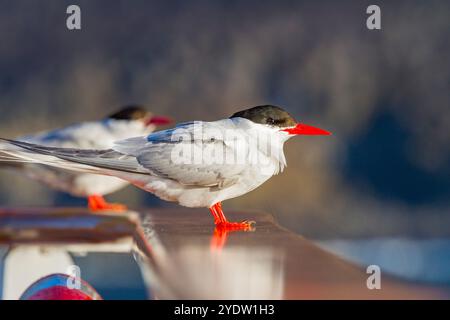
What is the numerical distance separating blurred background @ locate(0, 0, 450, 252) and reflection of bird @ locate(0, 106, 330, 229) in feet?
8.70

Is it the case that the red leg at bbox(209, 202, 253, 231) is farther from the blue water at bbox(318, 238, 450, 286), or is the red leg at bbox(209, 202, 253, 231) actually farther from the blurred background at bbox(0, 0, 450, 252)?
the blurred background at bbox(0, 0, 450, 252)

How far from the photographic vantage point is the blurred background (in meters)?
4.70

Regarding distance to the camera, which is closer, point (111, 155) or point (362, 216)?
point (111, 155)

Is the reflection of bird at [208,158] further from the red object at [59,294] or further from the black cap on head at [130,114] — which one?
the black cap on head at [130,114]

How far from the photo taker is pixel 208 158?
1870mm

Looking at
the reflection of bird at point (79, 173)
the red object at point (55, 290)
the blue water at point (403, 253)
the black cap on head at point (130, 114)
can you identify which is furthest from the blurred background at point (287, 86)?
the red object at point (55, 290)

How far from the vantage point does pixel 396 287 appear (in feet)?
3.61

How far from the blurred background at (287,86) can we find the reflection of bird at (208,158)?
2.65 metres

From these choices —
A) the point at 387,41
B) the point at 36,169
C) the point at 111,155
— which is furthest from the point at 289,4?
the point at 111,155

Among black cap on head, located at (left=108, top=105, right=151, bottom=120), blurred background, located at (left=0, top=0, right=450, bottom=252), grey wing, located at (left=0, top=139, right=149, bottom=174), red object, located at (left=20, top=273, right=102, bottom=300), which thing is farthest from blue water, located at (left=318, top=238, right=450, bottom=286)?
red object, located at (left=20, top=273, right=102, bottom=300)

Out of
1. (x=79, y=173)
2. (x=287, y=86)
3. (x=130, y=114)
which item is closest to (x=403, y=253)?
(x=287, y=86)

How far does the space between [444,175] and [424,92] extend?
1.74 ft
